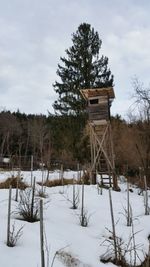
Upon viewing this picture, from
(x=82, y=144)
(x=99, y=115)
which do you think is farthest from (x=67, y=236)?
(x=82, y=144)

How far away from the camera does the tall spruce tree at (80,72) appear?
98.8 feet

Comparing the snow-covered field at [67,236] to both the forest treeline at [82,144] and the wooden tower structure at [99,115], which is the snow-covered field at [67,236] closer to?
the wooden tower structure at [99,115]

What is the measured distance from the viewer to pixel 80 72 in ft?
101

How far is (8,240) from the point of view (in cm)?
547

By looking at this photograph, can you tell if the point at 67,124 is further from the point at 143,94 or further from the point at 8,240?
the point at 8,240

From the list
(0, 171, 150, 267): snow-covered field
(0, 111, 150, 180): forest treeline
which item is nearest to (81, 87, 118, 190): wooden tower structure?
(0, 111, 150, 180): forest treeline

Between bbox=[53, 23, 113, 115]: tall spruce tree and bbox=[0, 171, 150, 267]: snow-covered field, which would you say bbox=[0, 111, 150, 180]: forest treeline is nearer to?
bbox=[53, 23, 113, 115]: tall spruce tree

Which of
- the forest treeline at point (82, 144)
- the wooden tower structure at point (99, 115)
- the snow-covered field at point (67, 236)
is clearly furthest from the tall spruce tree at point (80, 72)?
the snow-covered field at point (67, 236)

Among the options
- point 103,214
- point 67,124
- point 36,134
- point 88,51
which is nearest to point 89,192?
point 103,214

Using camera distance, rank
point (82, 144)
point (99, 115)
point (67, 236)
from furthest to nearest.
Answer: point (82, 144), point (99, 115), point (67, 236)

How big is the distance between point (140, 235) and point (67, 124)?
22113 millimetres

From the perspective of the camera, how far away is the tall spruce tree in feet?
98.8

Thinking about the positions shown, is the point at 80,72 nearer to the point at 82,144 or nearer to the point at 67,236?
the point at 82,144

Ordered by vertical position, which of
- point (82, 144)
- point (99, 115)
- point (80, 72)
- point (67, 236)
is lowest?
point (67, 236)
